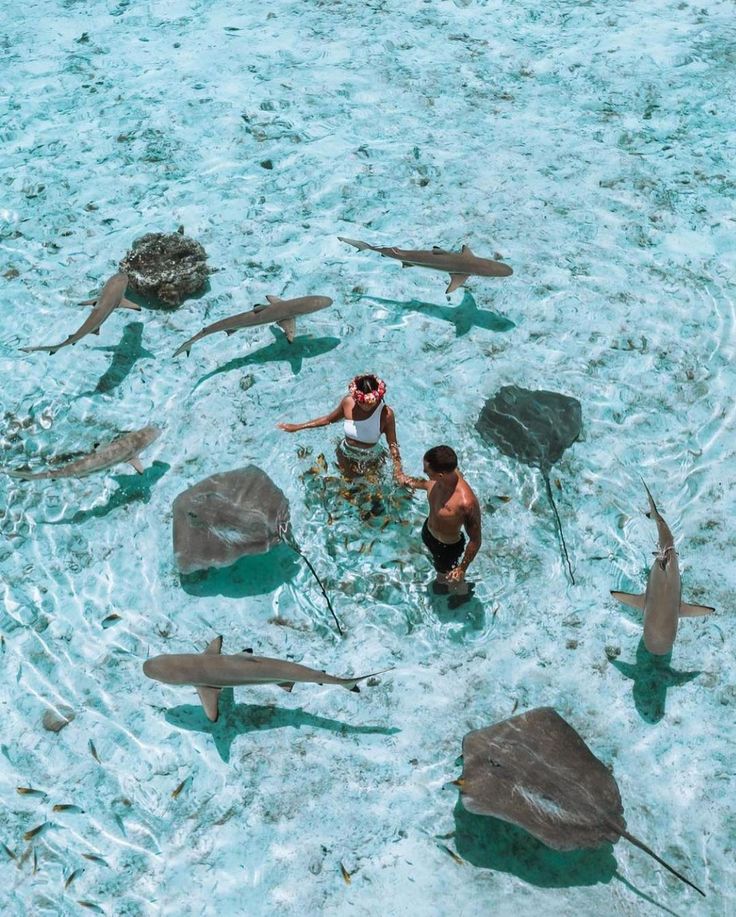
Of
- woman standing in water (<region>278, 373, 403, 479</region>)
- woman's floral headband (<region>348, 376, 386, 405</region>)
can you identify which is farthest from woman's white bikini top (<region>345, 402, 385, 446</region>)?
woman's floral headband (<region>348, 376, 386, 405</region>)

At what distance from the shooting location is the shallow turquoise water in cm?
617

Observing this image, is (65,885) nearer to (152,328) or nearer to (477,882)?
(477,882)

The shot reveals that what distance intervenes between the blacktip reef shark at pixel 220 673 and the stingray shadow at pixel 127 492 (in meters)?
1.93

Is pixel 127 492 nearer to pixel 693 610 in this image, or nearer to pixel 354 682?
pixel 354 682

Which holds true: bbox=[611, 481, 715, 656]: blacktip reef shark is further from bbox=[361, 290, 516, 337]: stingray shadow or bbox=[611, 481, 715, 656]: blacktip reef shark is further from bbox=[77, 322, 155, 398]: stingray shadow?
bbox=[77, 322, 155, 398]: stingray shadow

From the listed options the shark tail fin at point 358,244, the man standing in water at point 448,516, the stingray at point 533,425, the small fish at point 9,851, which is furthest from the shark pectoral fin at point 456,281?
the small fish at point 9,851

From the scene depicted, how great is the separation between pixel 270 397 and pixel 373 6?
8.14m

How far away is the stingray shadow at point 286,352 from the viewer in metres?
8.95

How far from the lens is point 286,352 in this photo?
904 cm

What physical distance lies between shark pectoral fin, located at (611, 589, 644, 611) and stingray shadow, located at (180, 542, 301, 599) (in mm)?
2893

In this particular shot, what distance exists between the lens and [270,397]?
8703 millimetres

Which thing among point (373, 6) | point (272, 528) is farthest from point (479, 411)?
point (373, 6)

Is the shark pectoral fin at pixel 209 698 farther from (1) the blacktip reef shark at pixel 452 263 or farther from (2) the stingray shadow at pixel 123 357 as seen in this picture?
(1) the blacktip reef shark at pixel 452 263

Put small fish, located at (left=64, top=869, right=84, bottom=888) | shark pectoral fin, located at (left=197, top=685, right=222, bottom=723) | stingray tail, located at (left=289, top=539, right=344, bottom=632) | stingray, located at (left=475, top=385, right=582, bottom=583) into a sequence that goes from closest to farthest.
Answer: small fish, located at (left=64, top=869, right=84, bottom=888) < shark pectoral fin, located at (left=197, top=685, right=222, bottom=723) < stingray tail, located at (left=289, top=539, right=344, bottom=632) < stingray, located at (left=475, top=385, right=582, bottom=583)
